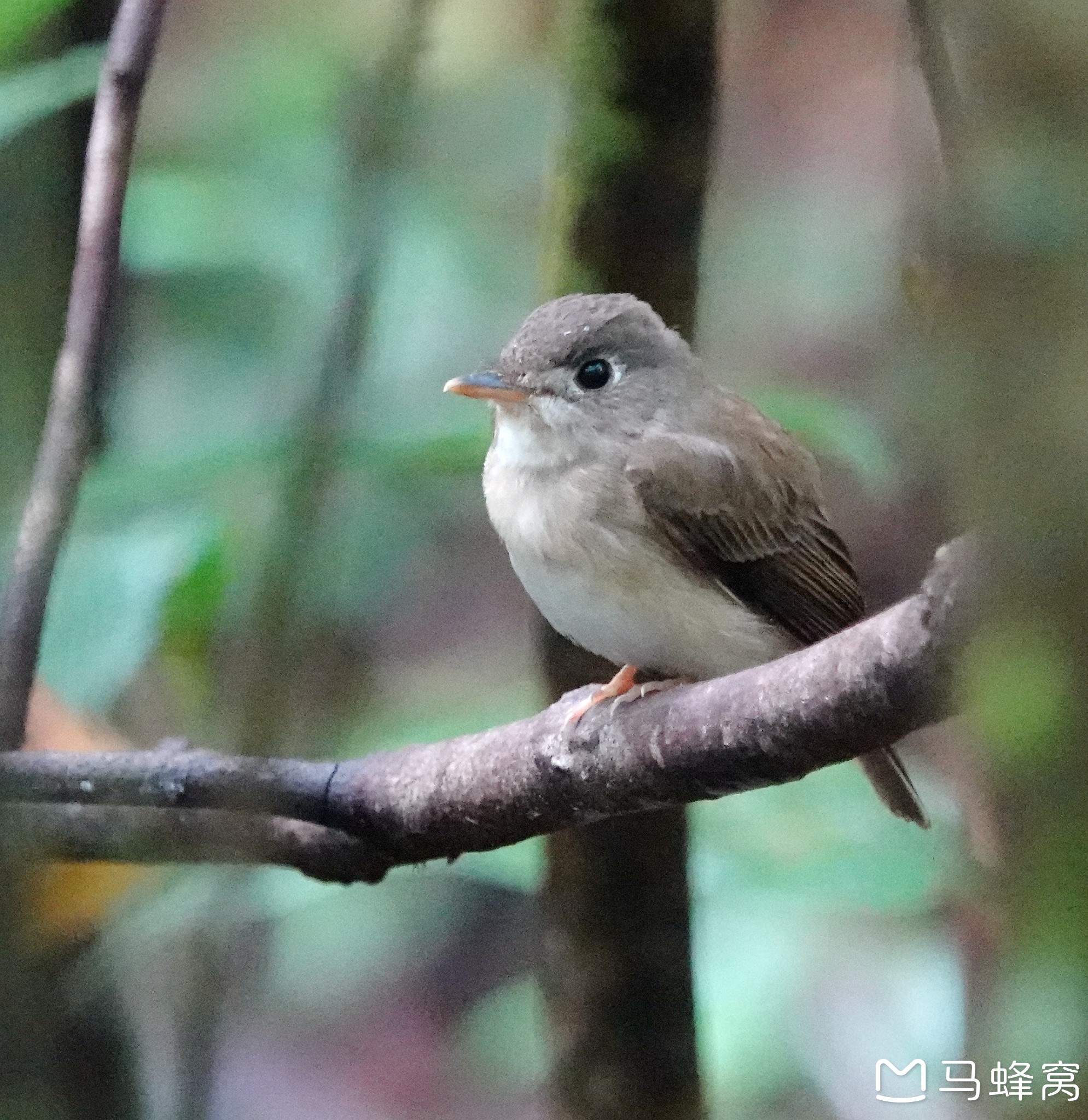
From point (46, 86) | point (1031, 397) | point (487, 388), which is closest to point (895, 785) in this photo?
point (487, 388)

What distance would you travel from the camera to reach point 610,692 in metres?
0.99

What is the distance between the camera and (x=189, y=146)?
46.4 inches

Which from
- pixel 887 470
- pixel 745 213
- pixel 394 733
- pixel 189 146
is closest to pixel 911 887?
pixel 887 470

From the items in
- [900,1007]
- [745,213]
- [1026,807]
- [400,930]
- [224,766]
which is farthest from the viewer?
[400,930]

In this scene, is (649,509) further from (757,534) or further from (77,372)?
(77,372)

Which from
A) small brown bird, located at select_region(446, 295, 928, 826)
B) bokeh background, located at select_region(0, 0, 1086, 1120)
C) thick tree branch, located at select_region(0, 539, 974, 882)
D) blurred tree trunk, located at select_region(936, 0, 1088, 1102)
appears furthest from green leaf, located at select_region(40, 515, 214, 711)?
blurred tree trunk, located at select_region(936, 0, 1088, 1102)

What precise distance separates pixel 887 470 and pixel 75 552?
63 cm

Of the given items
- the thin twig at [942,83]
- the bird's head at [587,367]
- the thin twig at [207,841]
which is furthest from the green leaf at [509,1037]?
the thin twig at [942,83]

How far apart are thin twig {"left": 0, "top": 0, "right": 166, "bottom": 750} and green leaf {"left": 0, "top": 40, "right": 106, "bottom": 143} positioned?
1 centimetres

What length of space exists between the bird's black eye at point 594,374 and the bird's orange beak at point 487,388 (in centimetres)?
6

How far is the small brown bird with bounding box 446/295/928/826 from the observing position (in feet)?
3.45

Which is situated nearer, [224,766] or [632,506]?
[224,766]

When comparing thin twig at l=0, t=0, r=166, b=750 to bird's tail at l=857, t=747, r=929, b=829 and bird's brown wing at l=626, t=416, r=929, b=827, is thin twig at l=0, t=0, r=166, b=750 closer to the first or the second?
bird's brown wing at l=626, t=416, r=929, b=827

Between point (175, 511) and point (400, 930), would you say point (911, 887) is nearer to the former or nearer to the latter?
point (400, 930)
